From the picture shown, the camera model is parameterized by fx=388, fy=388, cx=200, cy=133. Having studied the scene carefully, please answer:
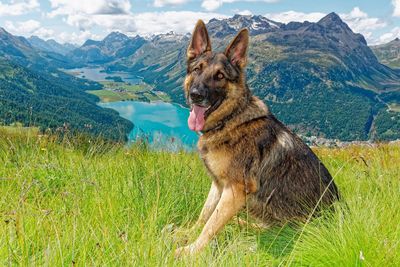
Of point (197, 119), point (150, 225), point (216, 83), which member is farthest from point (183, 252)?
point (216, 83)

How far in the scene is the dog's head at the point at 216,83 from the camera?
5906 millimetres

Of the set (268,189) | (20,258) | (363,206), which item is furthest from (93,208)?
(363,206)

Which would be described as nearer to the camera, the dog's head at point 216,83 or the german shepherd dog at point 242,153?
the german shepherd dog at point 242,153

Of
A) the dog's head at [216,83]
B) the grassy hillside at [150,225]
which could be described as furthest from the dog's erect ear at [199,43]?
the grassy hillside at [150,225]

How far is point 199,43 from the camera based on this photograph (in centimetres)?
635

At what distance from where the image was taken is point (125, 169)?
661 centimetres

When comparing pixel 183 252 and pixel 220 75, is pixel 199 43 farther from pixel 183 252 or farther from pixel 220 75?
pixel 183 252

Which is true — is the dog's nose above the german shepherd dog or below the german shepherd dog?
above

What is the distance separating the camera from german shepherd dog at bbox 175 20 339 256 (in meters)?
5.50

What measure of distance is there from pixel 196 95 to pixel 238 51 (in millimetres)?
1021

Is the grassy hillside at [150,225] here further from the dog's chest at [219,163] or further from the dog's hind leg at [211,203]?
the dog's chest at [219,163]

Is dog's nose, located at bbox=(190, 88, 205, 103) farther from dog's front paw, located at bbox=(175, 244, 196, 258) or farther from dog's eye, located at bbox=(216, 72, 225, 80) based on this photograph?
dog's front paw, located at bbox=(175, 244, 196, 258)

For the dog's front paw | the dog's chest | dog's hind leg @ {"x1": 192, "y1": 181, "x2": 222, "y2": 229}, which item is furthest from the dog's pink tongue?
the dog's front paw

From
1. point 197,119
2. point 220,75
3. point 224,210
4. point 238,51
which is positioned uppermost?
point 238,51
